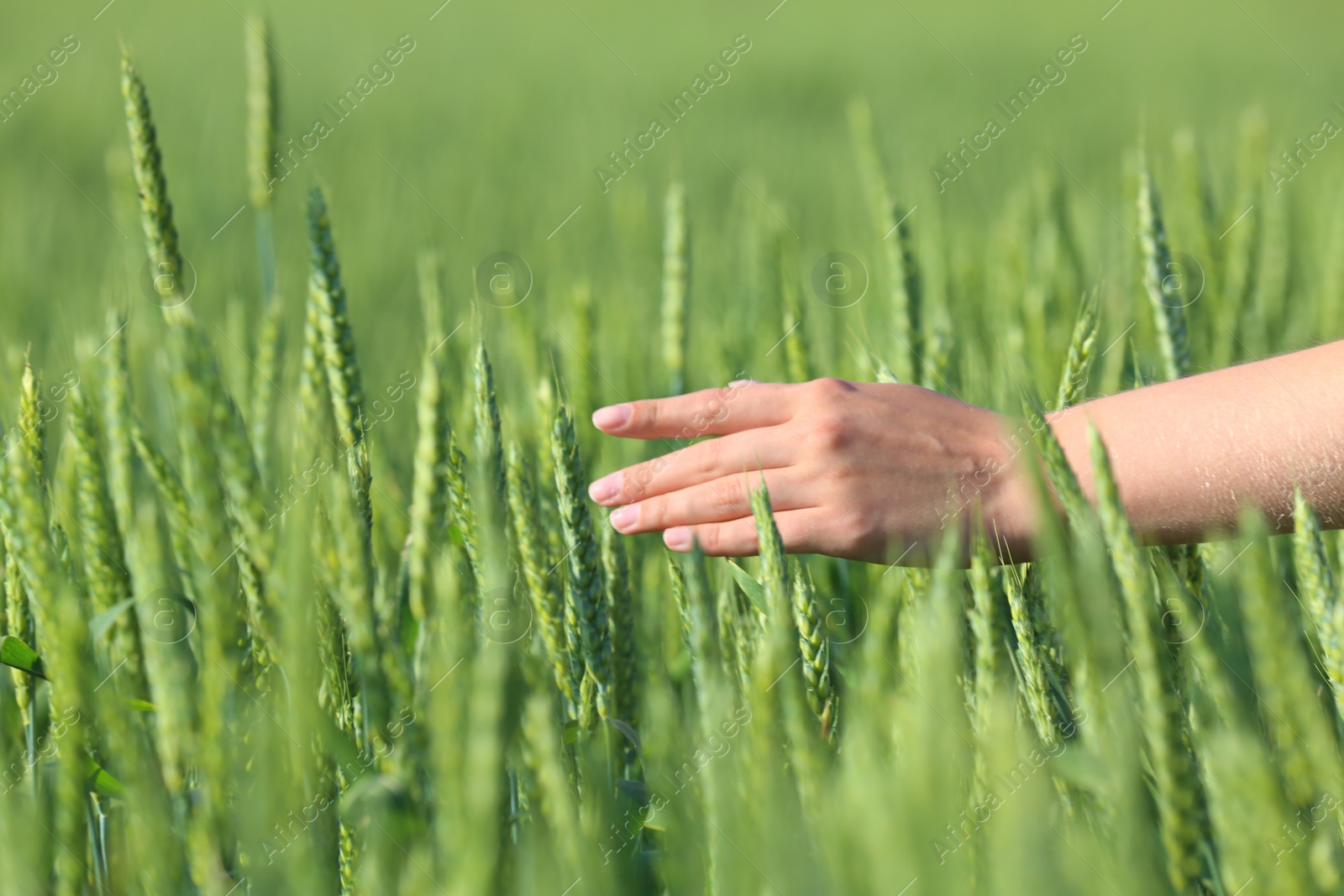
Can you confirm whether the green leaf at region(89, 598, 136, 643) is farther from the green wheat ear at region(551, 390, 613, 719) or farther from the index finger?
the index finger

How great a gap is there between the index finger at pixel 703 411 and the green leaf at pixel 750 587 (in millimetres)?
200

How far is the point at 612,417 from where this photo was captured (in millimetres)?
905

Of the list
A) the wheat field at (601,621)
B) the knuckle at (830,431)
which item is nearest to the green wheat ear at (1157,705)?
the wheat field at (601,621)

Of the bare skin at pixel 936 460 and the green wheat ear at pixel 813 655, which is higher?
the bare skin at pixel 936 460

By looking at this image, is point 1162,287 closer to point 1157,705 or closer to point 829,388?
point 829,388

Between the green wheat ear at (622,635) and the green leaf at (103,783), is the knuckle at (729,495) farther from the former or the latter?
the green leaf at (103,783)

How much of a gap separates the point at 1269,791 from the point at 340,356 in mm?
685

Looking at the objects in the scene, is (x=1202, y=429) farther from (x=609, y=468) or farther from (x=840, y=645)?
(x=609, y=468)

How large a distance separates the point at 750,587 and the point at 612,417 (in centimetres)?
24

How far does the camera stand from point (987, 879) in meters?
0.46

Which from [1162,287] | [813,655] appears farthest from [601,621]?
[1162,287]

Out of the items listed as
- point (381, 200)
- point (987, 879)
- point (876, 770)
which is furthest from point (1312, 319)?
point (381, 200)

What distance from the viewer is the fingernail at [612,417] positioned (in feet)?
2.97

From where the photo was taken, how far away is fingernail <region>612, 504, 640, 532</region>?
865 millimetres
